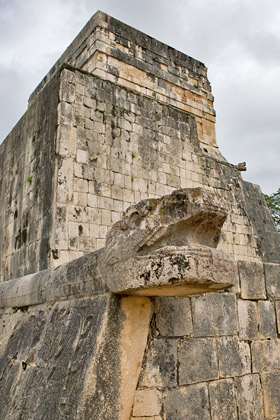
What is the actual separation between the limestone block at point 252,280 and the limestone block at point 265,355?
407 mm

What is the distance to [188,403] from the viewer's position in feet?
9.74

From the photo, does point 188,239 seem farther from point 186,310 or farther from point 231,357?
point 231,357

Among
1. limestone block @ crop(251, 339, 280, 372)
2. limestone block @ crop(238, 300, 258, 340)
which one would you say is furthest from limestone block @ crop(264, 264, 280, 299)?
limestone block @ crop(251, 339, 280, 372)

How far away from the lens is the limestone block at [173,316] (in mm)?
3062

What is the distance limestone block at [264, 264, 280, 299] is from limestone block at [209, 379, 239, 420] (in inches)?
37.7

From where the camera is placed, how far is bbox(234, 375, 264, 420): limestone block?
324 centimetres

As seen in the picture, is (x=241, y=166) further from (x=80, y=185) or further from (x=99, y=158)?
(x=80, y=185)

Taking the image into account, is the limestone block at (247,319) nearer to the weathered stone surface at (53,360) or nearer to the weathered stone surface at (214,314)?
the weathered stone surface at (214,314)


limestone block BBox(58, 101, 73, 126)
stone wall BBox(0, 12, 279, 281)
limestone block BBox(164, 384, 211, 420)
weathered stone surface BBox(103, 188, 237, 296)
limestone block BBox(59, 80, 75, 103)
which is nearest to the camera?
weathered stone surface BBox(103, 188, 237, 296)

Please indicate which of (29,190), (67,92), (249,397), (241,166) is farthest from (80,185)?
(241,166)

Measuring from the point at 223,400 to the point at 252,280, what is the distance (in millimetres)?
1069

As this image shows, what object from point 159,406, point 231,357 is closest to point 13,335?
point 159,406

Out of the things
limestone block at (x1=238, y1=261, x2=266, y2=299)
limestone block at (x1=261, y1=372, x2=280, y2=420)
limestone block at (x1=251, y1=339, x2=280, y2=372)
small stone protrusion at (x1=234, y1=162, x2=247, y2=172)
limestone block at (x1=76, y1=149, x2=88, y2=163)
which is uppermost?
small stone protrusion at (x1=234, y1=162, x2=247, y2=172)

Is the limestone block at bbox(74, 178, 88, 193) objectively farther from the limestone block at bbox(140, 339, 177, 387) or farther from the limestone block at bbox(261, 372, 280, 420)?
the limestone block at bbox(261, 372, 280, 420)
